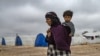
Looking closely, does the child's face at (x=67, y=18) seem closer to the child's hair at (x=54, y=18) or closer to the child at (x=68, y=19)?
the child at (x=68, y=19)

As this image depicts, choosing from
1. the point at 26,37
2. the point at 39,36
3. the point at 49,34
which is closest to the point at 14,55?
the point at 49,34

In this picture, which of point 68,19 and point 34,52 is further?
point 34,52

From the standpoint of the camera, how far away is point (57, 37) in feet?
12.9

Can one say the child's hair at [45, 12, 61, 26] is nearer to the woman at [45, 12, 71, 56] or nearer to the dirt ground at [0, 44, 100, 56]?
the woman at [45, 12, 71, 56]

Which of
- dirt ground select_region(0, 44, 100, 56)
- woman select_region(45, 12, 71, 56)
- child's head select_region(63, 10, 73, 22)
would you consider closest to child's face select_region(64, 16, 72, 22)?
child's head select_region(63, 10, 73, 22)

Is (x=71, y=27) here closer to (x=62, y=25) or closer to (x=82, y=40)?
(x=62, y=25)

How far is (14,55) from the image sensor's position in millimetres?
12500

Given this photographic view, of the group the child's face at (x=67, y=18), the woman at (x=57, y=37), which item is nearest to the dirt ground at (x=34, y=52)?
the woman at (x=57, y=37)

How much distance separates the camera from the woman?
3920mm

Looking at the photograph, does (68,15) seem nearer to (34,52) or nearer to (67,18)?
(67,18)

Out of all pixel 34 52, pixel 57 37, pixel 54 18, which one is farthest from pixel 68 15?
pixel 34 52

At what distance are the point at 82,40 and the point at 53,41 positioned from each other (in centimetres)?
2630

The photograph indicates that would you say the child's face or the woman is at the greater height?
the child's face

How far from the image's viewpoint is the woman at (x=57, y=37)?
3920mm
